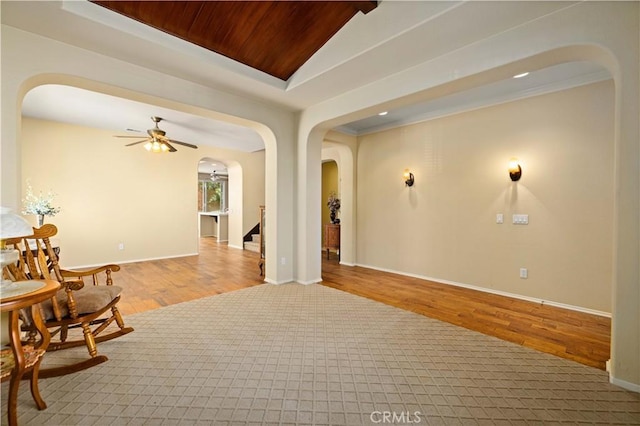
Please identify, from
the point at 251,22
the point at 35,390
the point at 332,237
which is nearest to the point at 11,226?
the point at 35,390

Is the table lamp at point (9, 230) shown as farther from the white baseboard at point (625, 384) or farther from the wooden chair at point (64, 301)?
the white baseboard at point (625, 384)

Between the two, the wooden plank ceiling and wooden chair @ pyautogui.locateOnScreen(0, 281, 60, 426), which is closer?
wooden chair @ pyautogui.locateOnScreen(0, 281, 60, 426)

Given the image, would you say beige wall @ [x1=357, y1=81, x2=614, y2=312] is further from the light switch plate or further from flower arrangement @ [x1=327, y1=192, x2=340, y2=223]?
flower arrangement @ [x1=327, y1=192, x2=340, y2=223]

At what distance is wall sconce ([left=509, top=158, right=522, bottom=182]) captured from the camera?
12.1 ft

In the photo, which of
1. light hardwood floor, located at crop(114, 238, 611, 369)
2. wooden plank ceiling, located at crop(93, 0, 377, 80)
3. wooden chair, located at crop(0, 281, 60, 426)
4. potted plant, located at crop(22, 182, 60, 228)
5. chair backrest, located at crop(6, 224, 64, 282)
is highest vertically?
wooden plank ceiling, located at crop(93, 0, 377, 80)

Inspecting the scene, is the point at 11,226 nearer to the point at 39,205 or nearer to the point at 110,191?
the point at 39,205

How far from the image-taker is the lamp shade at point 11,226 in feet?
5.14

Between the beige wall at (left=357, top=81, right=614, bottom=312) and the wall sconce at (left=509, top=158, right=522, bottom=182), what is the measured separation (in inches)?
3.0

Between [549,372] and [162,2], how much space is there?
420 centimetres

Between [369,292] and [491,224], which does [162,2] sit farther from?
[491,224]

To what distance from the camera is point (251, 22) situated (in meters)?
2.61

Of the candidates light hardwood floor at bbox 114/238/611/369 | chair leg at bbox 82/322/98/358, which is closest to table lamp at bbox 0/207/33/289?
chair leg at bbox 82/322/98/358

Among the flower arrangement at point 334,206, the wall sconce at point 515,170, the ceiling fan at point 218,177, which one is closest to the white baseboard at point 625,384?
the wall sconce at point 515,170

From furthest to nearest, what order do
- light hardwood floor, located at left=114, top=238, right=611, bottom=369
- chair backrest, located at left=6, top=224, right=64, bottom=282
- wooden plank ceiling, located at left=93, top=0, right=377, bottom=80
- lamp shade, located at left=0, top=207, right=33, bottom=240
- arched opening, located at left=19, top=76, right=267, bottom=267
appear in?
arched opening, located at left=19, top=76, right=267, bottom=267 < light hardwood floor, located at left=114, top=238, right=611, bottom=369 < wooden plank ceiling, located at left=93, top=0, right=377, bottom=80 < chair backrest, located at left=6, top=224, right=64, bottom=282 < lamp shade, located at left=0, top=207, right=33, bottom=240
